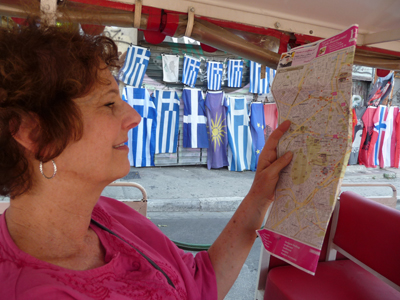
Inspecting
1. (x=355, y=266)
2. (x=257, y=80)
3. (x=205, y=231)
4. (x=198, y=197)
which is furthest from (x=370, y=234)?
(x=257, y=80)

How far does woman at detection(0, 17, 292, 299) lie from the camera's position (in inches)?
26.7

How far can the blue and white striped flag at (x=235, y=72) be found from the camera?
21.4 feet

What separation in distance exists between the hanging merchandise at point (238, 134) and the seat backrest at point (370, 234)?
459 centimetres

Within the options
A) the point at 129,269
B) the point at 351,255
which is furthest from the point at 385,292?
the point at 129,269

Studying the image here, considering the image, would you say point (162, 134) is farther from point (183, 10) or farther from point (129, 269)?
point (129, 269)

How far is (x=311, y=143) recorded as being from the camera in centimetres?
84

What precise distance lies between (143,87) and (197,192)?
101 inches

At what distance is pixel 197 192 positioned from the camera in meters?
5.30

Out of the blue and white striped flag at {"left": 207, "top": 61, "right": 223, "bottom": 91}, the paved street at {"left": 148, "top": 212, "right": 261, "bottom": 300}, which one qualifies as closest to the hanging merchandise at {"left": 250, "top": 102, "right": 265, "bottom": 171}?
the blue and white striped flag at {"left": 207, "top": 61, "right": 223, "bottom": 91}

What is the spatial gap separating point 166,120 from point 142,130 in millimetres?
560

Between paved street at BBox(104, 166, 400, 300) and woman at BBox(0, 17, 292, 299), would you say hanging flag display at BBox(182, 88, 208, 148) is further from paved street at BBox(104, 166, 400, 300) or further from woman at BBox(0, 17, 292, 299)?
woman at BBox(0, 17, 292, 299)

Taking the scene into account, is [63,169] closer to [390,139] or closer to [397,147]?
[390,139]

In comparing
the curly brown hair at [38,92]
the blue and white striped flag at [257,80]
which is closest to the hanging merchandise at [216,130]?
the blue and white striped flag at [257,80]

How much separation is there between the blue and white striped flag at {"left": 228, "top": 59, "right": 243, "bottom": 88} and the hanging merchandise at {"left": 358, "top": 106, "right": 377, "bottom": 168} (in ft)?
11.3
